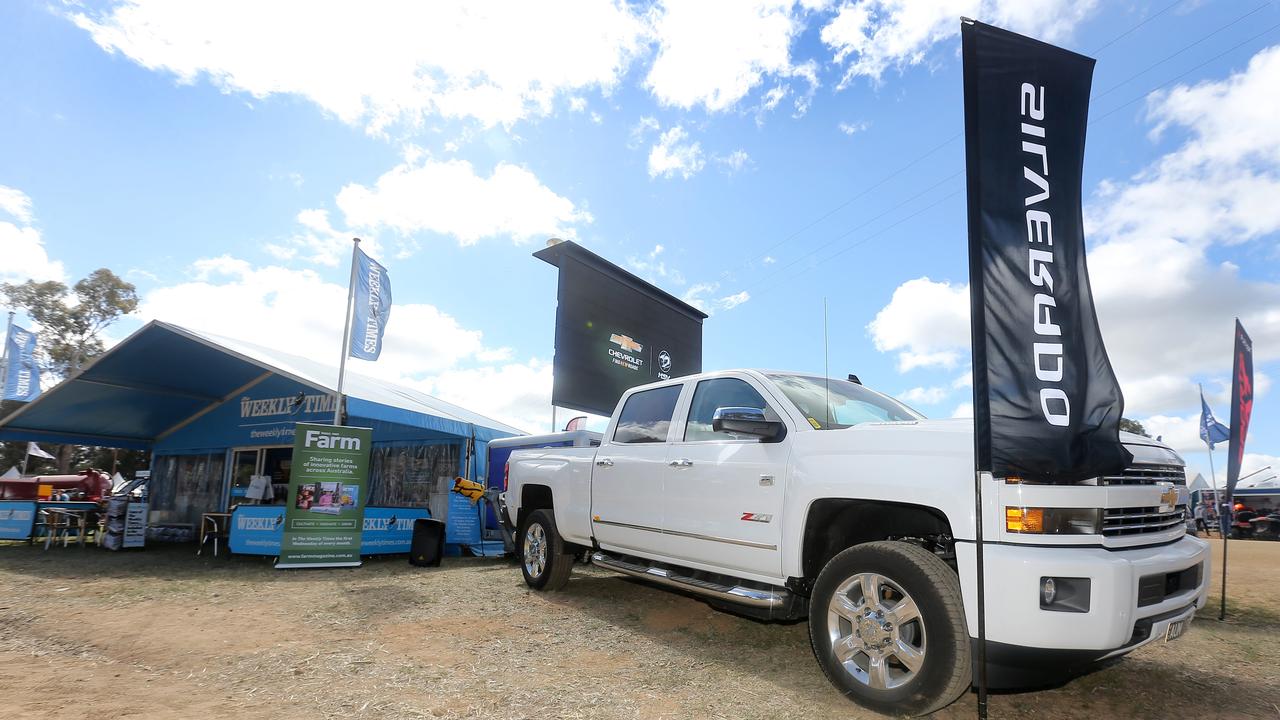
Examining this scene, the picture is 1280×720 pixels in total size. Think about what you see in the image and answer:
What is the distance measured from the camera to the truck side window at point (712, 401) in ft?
15.4

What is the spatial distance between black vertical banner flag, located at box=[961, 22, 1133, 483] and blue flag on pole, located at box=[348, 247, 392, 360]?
1086 cm

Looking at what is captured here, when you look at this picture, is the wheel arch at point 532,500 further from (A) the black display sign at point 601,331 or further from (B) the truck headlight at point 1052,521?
(A) the black display sign at point 601,331

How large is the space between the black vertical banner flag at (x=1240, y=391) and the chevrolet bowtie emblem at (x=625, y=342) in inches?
383

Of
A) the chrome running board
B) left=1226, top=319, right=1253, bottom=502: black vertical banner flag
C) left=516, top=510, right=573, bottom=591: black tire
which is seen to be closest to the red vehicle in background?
left=516, top=510, right=573, bottom=591: black tire

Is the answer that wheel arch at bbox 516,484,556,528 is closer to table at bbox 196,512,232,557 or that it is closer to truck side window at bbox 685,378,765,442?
truck side window at bbox 685,378,765,442

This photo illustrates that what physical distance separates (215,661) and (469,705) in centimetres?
219

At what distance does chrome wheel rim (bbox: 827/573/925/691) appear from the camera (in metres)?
3.21

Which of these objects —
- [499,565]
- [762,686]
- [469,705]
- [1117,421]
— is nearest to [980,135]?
[1117,421]

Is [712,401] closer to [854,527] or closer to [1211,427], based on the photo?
[854,527]

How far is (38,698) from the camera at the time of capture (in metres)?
3.60

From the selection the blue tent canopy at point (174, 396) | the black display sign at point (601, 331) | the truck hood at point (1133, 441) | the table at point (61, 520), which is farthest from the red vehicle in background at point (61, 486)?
the truck hood at point (1133, 441)

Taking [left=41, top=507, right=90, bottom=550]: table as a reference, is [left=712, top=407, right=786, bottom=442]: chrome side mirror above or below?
above

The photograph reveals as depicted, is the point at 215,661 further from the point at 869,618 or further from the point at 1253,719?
the point at 1253,719

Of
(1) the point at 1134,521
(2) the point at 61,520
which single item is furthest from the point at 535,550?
(2) the point at 61,520
